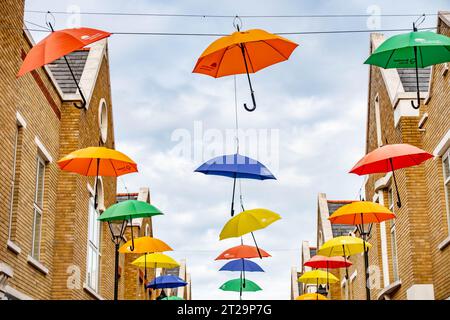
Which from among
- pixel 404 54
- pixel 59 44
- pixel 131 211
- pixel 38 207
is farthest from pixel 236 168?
pixel 38 207

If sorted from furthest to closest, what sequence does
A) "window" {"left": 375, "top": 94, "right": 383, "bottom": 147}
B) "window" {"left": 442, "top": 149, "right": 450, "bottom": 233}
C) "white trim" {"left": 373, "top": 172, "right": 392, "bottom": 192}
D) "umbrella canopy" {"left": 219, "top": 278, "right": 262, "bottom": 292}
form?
"umbrella canopy" {"left": 219, "top": 278, "right": 262, "bottom": 292}
"window" {"left": 375, "top": 94, "right": 383, "bottom": 147}
"white trim" {"left": 373, "top": 172, "right": 392, "bottom": 192}
"window" {"left": 442, "top": 149, "right": 450, "bottom": 233}

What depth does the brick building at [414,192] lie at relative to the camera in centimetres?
1641

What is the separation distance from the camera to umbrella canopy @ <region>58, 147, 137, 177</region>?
1365 cm

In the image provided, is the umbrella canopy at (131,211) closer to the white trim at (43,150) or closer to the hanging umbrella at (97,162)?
the hanging umbrella at (97,162)

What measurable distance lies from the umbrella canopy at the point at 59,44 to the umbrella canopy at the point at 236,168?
4.50 metres

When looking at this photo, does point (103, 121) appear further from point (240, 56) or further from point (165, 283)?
point (240, 56)

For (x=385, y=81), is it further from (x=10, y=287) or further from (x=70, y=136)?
(x=10, y=287)

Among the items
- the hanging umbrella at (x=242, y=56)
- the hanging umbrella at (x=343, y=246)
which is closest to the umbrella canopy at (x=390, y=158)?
the hanging umbrella at (x=242, y=56)

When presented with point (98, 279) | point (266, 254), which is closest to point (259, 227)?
point (266, 254)

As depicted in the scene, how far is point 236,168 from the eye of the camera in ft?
47.0

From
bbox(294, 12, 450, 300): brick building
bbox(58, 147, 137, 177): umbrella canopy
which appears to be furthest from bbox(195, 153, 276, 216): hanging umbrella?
bbox(294, 12, 450, 300): brick building

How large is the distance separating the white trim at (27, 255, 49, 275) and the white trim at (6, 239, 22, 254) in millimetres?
989

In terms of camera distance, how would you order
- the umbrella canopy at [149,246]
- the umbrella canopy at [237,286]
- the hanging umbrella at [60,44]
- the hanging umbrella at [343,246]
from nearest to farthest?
the hanging umbrella at [60,44] < the hanging umbrella at [343,246] < the umbrella canopy at [149,246] < the umbrella canopy at [237,286]

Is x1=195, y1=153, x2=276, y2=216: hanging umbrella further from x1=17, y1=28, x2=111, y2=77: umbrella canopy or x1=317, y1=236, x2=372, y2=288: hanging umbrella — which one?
x1=17, y1=28, x2=111, y2=77: umbrella canopy
